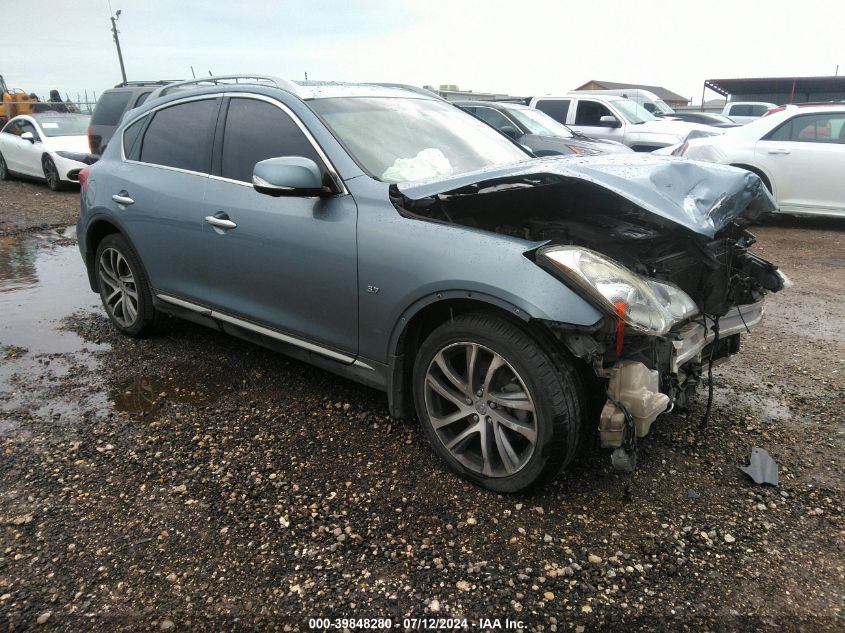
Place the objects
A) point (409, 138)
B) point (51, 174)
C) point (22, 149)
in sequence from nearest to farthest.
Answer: point (409, 138), point (51, 174), point (22, 149)

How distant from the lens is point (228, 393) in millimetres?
3893

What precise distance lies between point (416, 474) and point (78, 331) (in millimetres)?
3413

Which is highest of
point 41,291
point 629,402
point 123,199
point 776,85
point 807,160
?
point 776,85

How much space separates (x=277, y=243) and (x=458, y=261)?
1.14m

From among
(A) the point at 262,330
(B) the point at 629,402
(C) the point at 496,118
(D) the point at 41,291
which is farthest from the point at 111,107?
(B) the point at 629,402

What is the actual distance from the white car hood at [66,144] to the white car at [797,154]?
35.8 feet

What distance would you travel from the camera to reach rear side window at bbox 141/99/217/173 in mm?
3898

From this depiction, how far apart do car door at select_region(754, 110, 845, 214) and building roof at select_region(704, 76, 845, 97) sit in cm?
3042

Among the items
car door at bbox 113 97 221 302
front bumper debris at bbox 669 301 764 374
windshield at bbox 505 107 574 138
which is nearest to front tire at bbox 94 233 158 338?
car door at bbox 113 97 221 302

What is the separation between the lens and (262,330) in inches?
142

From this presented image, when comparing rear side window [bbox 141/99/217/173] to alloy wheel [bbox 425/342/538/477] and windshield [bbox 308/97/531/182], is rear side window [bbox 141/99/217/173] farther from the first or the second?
alloy wheel [bbox 425/342/538/477]

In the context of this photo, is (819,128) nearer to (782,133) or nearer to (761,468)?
(782,133)

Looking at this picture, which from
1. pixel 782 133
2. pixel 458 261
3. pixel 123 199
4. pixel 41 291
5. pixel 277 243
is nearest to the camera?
pixel 458 261

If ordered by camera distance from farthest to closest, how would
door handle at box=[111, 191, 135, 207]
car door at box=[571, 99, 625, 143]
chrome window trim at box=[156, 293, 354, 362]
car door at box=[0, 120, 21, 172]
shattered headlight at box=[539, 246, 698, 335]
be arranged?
car door at box=[0, 120, 21, 172], car door at box=[571, 99, 625, 143], door handle at box=[111, 191, 135, 207], chrome window trim at box=[156, 293, 354, 362], shattered headlight at box=[539, 246, 698, 335]
